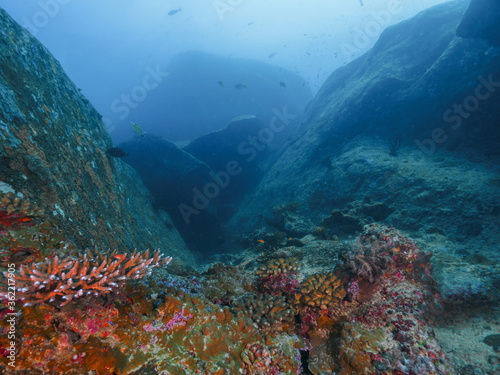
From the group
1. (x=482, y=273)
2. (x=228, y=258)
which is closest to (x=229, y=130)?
(x=228, y=258)

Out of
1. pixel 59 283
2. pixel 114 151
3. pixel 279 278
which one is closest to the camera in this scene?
pixel 59 283

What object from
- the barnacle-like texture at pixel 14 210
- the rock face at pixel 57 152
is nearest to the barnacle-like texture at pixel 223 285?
the rock face at pixel 57 152

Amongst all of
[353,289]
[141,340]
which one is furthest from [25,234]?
[353,289]

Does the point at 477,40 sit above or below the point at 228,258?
above

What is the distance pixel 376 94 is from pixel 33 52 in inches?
587

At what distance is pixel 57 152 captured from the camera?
3.88 meters

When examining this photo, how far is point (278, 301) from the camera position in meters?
3.06

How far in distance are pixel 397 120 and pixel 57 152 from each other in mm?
14311

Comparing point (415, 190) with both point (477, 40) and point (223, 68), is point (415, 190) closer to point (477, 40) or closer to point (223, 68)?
point (477, 40)

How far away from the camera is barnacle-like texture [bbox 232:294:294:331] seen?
2.76 m

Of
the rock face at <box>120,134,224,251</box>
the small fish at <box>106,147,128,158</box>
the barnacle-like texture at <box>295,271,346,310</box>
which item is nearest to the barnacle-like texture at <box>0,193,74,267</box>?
the barnacle-like texture at <box>295,271,346,310</box>

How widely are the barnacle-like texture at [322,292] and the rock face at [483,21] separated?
41.2ft

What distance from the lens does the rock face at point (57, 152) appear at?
9.78 ft

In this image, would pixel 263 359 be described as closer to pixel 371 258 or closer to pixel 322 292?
pixel 322 292
